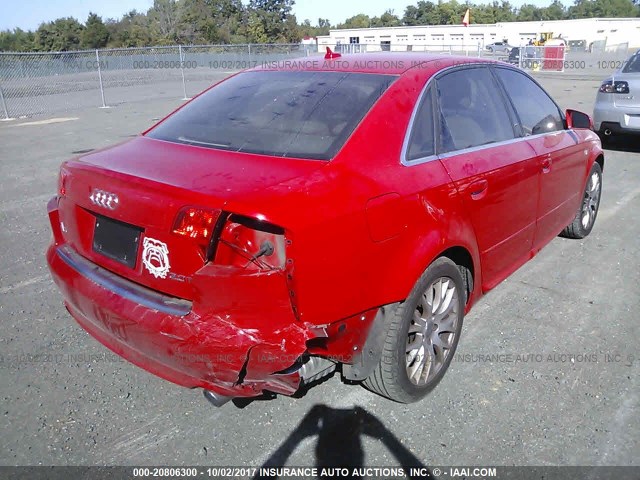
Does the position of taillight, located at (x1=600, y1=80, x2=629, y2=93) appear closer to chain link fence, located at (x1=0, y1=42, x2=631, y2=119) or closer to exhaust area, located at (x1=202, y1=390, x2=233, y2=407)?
chain link fence, located at (x1=0, y1=42, x2=631, y2=119)

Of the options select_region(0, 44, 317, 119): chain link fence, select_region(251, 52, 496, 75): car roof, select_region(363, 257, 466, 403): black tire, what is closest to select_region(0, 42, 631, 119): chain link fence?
select_region(0, 44, 317, 119): chain link fence

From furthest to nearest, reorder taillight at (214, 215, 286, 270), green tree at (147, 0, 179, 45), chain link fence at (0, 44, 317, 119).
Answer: green tree at (147, 0, 179, 45) < chain link fence at (0, 44, 317, 119) < taillight at (214, 215, 286, 270)

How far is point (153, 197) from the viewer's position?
2.29 m

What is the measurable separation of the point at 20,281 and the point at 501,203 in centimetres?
361

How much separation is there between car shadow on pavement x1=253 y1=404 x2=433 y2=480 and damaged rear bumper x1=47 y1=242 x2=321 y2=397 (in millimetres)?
446

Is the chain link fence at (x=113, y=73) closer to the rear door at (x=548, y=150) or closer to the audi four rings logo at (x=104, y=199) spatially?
the rear door at (x=548, y=150)

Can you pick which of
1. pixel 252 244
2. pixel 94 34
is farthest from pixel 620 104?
pixel 94 34

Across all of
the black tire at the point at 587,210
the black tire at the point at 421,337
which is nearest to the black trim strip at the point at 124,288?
the black tire at the point at 421,337

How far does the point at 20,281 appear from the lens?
4262 mm

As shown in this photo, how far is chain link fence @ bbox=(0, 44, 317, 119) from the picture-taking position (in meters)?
15.5

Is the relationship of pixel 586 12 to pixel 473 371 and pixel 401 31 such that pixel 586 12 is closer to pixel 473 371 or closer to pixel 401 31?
pixel 401 31

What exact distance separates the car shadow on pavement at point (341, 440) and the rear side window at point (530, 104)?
90.8 inches

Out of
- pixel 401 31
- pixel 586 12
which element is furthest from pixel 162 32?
pixel 586 12

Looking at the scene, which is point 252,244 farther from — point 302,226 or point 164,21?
point 164,21
